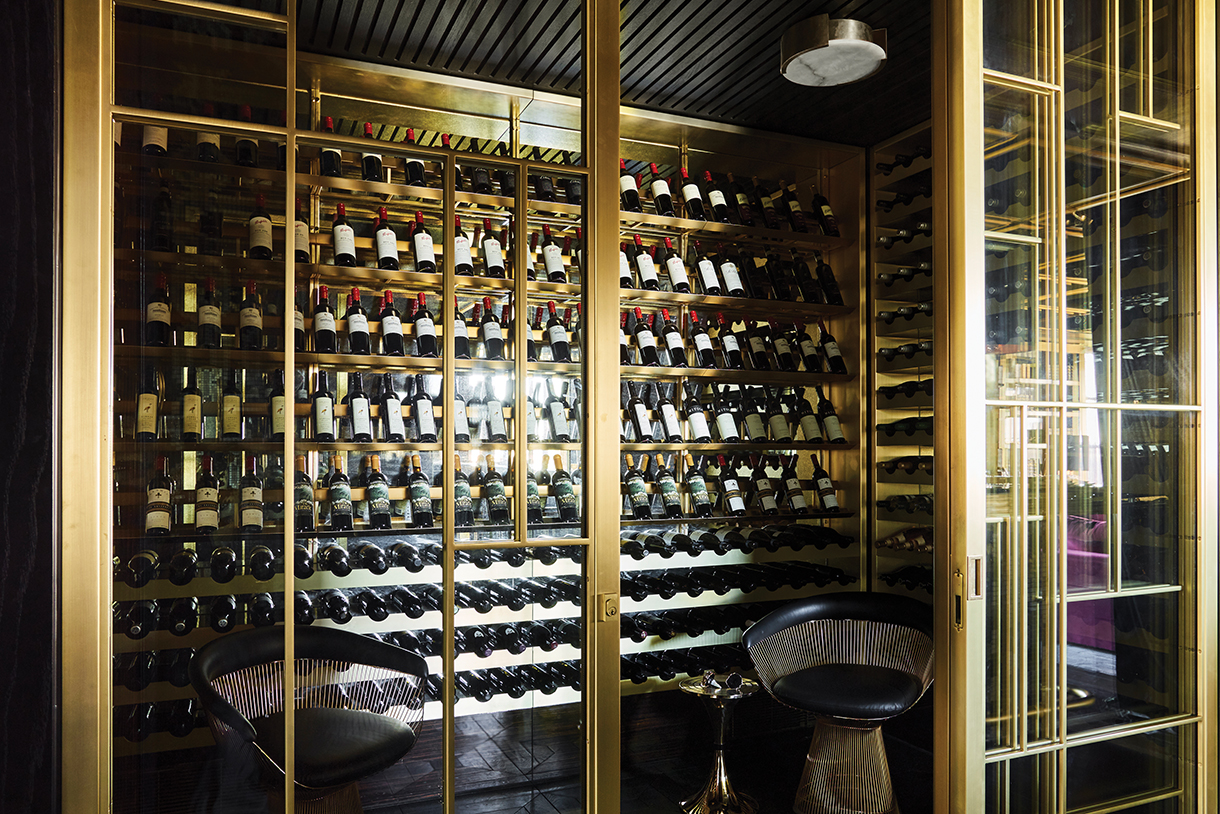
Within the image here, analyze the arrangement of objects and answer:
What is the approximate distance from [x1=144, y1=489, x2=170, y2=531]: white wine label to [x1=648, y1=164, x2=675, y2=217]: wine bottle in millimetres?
2465

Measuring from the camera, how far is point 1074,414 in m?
2.10

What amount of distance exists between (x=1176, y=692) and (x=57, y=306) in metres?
2.89

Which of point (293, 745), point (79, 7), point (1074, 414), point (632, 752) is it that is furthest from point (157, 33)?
point (632, 752)

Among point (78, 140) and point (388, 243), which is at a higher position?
point (78, 140)

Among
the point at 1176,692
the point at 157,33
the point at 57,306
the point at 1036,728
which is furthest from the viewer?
the point at 1176,692

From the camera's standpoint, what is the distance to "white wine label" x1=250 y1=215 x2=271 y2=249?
1518 millimetres

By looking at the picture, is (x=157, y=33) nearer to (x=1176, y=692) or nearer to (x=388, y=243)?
(x=388, y=243)

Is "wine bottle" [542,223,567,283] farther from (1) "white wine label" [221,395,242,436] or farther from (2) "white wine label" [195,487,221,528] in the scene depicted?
(2) "white wine label" [195,487,221,528]

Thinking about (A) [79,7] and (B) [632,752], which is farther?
(B) [632,752]

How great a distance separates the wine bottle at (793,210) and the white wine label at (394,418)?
264 cm

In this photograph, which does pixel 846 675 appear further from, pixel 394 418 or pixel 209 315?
pixel 209 315

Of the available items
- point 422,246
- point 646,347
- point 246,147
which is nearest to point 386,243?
point 422,246

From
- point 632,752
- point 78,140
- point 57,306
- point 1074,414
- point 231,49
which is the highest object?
point 231,49

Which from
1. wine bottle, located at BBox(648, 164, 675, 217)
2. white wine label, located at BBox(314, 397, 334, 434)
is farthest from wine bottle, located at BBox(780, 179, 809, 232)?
white wine label, located at BBox(314, 397, 334, 434)
